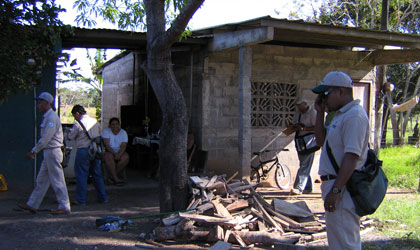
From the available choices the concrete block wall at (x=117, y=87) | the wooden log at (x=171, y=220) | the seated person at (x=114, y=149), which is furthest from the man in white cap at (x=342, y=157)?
the concrete block wall at (x=117, y=87)

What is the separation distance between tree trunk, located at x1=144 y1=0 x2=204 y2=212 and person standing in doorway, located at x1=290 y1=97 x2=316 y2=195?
2960mm

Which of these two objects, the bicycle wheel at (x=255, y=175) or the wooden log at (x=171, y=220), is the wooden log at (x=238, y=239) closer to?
the wooden log at (x=171, y=220)

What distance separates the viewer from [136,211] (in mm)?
6676

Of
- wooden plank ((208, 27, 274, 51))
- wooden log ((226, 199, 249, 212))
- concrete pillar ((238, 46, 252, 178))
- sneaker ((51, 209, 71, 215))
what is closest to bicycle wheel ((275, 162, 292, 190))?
concrete pillar ((238, 46, 252, 178))

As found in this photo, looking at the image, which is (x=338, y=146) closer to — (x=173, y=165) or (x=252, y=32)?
(x=173, y=165)

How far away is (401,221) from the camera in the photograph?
6289 mm

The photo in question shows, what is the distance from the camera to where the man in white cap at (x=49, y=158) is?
611 cm

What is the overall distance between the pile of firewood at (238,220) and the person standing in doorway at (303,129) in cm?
172

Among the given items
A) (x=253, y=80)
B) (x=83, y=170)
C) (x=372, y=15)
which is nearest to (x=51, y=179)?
(x=83, y=170)

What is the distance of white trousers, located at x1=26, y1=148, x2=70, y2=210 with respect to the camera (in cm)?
615

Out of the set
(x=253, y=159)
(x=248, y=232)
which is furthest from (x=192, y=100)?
(x=248, y=232)

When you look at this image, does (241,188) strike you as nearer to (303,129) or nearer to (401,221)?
(303,129)

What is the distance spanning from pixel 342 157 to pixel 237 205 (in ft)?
9.06

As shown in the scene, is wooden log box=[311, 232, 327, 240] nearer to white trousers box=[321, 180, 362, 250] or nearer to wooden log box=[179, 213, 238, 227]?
wooden log box=[179, 213, 238, 227]
